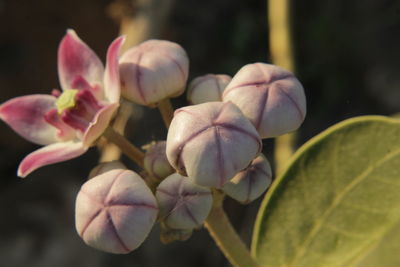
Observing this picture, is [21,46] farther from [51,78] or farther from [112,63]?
[112,63]

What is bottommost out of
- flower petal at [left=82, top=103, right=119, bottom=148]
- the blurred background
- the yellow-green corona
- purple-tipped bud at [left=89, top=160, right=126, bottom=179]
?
the blurred background

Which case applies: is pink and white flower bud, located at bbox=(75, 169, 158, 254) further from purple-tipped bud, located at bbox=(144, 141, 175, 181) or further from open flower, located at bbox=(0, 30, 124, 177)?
open flower, located at bbox=(0, 30, 124, 177)

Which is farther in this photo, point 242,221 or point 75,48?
point 242,221

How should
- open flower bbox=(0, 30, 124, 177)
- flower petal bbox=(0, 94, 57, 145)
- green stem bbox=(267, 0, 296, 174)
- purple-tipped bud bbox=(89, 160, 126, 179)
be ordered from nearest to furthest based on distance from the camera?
purple-tipped bud bbox=(89, 160, 126, 179) → open flower bbox=(0, 30, 124, 177) → flower petal bbox=(0, 94, 57, 145) → green stem bbox=(267, 0, 296, 174)

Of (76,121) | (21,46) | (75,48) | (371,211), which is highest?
(75,48)

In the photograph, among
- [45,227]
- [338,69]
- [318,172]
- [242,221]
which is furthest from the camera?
[338,69]

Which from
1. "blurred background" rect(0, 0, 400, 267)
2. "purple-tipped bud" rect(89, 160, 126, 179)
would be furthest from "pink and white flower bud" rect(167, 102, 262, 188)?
"blurred background" rect(0, 0, 400, 267)

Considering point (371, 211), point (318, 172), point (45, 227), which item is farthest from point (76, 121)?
point (45, 227)
